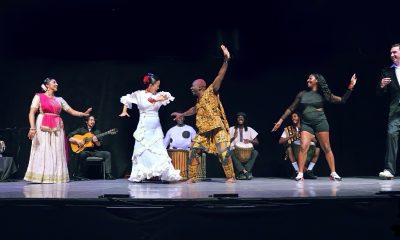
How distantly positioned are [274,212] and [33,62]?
675cm

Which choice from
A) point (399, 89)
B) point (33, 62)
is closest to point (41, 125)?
point (33, 62)

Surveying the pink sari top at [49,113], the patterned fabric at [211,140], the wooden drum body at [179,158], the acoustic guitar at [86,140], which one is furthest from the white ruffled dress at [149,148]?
the acoustic guitar at [86,140]

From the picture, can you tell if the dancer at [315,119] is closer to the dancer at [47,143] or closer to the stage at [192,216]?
the stage at [192,216]

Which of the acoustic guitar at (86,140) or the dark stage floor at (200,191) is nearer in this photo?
the dark stage floor at (200,191)

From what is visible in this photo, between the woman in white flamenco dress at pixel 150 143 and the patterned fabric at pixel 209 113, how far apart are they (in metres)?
0.64

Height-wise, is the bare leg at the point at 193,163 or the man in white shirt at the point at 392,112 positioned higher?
the man in white shirt at the point at 392,112

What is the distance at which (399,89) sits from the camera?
27.5ft

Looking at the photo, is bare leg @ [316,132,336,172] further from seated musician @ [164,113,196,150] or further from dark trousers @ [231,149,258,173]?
seated musician @ [164,113,196,150]

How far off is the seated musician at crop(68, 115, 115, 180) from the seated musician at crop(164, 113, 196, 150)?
120 centimetres

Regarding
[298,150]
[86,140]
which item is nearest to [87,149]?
[86,140]

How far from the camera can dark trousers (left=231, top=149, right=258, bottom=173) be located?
31.4ft

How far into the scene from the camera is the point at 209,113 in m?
7.79

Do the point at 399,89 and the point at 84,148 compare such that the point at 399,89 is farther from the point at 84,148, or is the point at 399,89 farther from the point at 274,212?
the point at 84,148

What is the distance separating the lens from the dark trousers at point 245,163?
9562 mm
